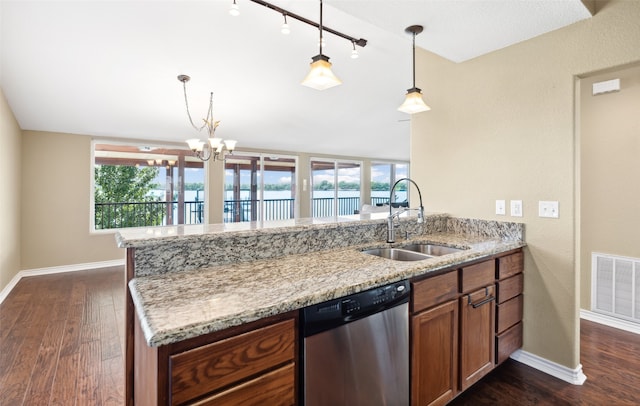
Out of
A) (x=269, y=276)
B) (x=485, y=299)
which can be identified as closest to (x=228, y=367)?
(x=269, y=276)

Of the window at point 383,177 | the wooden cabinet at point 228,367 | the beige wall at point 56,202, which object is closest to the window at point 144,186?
the beige wall at point 56,202

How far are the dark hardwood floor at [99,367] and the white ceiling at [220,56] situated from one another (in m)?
2.40

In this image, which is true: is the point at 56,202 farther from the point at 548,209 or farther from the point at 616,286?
the point at 616,286

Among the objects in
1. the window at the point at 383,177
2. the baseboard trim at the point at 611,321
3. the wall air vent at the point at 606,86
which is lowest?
the baseboard trim at the point at 611,321

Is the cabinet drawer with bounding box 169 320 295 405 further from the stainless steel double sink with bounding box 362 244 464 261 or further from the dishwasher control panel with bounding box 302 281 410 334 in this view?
the stainless steel double sink with bounding box 362 244 464 261

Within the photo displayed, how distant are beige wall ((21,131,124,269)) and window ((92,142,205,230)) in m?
0.19

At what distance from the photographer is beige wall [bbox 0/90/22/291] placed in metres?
3.67

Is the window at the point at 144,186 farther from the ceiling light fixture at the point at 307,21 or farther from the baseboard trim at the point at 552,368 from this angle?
the baseboard trim at the point at 552,368

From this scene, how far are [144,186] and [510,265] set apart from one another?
5.62m

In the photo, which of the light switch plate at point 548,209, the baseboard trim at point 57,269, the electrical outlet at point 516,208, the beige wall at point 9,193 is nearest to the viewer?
the light switch plate at point 548,209

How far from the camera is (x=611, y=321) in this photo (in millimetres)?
2906

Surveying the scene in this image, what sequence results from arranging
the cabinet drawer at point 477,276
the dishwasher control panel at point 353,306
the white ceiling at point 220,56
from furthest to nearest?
1. the white ceiling at point 220,56
2. the cabinet drawer at point 477,276
3. the dishwasher control panel at point 353,306

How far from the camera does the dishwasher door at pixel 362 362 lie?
4.00 feet

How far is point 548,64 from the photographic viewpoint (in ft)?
7.29
